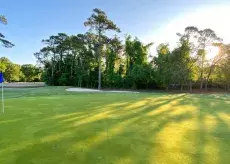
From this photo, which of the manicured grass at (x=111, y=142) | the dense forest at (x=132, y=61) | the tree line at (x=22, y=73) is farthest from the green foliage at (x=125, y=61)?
the manicured grass at (x=111, y=142)

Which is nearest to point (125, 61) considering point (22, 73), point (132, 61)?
point (132, 61)

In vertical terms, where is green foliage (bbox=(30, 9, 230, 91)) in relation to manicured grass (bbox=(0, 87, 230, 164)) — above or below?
above

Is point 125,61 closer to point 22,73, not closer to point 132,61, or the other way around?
point 132,61

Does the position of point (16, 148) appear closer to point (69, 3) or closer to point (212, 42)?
point (69, 3)

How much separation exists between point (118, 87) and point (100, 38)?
8.87 metres

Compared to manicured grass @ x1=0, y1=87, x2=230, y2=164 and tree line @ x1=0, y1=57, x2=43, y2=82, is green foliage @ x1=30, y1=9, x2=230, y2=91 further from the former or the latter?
manicured grass @ x1=0, y1=87, x2=230, y2=164

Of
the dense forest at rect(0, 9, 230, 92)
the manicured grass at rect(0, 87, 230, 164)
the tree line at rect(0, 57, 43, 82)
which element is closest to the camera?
the manicured grass at rect(0, 87, 230, 164)

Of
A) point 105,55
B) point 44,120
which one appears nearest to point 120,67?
point 105,55

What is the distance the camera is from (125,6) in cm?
1953

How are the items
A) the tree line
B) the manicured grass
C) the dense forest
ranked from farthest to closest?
1. the tree line
2. the dense forest
3. the manicured grass

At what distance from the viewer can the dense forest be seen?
33000 mm

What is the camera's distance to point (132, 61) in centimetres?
4281

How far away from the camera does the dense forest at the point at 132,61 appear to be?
33000 mm

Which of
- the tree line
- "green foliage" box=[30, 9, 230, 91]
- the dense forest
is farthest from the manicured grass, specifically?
the tree line
